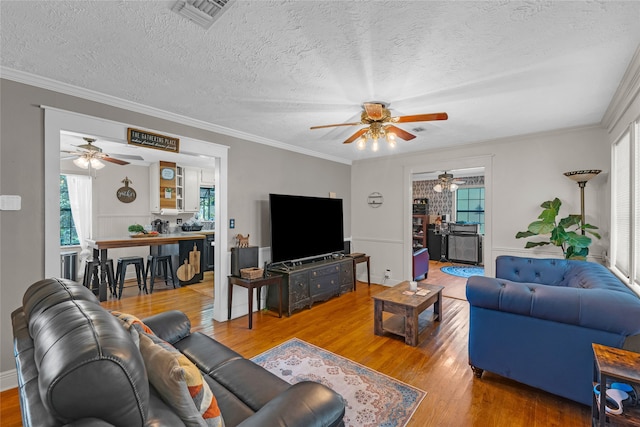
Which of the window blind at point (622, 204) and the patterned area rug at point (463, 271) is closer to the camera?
the window blind at point (622, 204)

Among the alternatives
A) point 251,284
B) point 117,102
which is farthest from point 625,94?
point 117,102

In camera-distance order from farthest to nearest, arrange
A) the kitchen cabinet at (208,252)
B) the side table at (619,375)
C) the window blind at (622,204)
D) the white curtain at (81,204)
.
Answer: the kitchen cabinet at (208,252) < the white curtain at (81,204) < the window blind at (622,204) < the side table at (619,375)

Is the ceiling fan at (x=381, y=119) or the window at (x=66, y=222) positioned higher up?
the ceiling fan at (x=381, y=119)

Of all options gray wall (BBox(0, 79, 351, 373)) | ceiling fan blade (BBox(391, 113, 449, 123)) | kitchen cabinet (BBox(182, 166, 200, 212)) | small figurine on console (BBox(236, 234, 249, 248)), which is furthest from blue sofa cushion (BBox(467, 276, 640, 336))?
kitchen cabinet (BBox(182, 166, 200, 212))

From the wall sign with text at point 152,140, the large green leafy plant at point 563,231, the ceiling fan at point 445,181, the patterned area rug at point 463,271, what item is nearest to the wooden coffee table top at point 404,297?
the large green leafy plant at point 563,231

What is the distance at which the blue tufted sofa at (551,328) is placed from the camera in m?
1.74

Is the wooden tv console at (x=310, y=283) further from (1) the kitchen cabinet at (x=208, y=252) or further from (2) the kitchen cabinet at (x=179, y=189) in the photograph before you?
(2) the kitchen cabinet at (x=179, y=189)

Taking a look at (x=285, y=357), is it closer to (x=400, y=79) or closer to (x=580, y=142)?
(x=400, y=79)

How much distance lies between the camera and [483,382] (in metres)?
2.32

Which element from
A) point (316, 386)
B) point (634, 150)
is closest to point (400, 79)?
point (634, 150)

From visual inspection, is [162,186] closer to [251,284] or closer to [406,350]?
[251,284]

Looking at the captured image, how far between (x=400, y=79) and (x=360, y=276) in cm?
413

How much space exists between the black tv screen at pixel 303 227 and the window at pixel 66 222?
416 cm

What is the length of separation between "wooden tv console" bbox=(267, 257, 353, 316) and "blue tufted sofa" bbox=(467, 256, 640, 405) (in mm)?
2183
